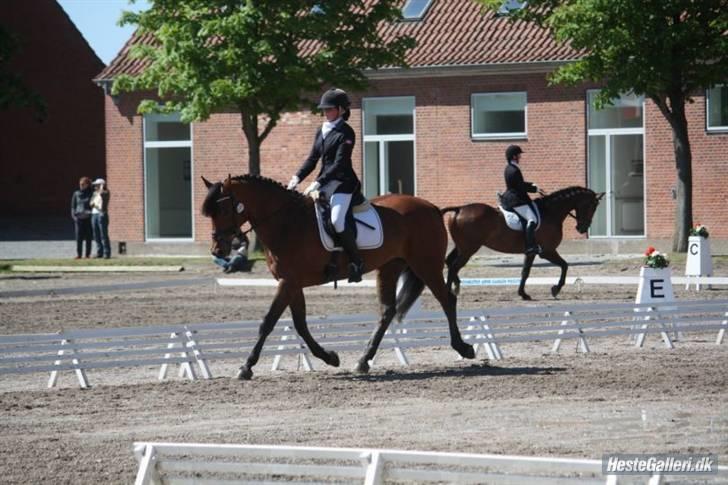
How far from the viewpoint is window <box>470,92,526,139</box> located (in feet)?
129

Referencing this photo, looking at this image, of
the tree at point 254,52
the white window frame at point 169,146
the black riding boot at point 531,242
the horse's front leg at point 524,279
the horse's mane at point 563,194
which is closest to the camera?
the horse's front leg at point 524,279

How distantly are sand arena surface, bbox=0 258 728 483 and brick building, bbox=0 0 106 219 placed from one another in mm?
39809

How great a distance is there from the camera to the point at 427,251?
1700cm

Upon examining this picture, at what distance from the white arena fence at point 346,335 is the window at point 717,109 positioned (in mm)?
17080

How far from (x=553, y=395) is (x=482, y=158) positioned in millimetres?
26143

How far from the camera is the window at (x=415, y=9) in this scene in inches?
1658

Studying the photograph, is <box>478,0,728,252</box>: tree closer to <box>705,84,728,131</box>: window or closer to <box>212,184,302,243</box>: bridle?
<box>705,84,728,131</box>: window

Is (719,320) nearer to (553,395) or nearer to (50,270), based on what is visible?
(553,395)

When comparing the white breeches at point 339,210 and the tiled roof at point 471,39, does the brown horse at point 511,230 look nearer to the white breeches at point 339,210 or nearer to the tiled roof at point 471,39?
the white breeches at point 339,210

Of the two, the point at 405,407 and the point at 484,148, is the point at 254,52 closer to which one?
the point at 484,148

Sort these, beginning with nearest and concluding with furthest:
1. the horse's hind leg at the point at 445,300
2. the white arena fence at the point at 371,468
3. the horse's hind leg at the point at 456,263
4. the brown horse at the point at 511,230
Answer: the white arena fence at the point at 371,468 → the horse's hind leg at the point at 445,300 → the horse's hind leg at the point at 456,263 → the brown horse at the point at 511,230

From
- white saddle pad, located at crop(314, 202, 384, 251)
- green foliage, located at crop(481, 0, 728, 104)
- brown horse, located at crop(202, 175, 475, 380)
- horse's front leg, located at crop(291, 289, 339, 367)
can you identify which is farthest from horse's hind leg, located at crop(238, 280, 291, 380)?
green foliage, located at crop(481, 0, 728, 104)

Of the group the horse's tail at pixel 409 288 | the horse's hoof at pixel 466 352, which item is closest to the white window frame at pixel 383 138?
the horse's tail at pixel 409 288

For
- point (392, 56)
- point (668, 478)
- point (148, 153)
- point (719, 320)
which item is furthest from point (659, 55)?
point (668, 478)
